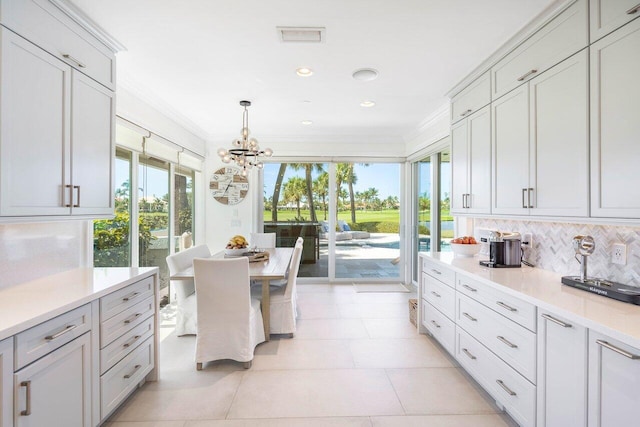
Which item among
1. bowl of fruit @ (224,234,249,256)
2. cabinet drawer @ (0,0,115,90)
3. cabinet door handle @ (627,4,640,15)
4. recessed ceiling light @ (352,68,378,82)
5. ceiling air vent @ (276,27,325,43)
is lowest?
bowl of fruit @ (224,234,249,256)

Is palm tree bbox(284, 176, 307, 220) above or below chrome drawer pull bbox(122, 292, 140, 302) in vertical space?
above

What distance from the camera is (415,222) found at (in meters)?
5.38

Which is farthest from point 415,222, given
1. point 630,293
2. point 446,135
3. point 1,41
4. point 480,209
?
point 1,41

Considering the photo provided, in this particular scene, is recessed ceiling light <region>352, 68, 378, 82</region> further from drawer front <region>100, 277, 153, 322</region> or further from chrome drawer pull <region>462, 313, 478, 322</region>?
drawer front <region>100, 277, 153, 322</region>

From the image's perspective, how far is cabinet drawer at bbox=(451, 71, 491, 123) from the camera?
264cm

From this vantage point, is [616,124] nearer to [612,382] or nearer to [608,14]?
[608,14]

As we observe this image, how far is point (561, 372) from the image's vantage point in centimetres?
154

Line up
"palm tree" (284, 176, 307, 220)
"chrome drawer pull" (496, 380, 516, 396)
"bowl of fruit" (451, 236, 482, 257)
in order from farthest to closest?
"palm tree" (284, 176, 307, 220), "bowl of fruit" (451, 236, 482, 257), "chrome drawer pull" (496, 380, 516, 396)

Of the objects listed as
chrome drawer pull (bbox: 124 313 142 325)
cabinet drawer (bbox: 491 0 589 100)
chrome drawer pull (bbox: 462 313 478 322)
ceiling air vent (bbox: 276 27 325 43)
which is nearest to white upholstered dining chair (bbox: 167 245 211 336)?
chrome drawer pull (bbox: 124 313 142 325)

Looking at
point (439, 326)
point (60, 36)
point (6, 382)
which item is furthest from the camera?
point (439, 326)

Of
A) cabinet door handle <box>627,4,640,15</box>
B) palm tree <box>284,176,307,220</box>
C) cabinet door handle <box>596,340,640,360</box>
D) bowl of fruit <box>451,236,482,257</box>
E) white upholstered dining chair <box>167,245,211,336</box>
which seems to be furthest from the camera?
palm tree <box>284,176,307,220</box>

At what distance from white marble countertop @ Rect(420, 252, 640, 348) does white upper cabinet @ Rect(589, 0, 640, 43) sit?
134 cm

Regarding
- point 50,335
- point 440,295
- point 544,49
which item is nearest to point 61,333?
point 50,335

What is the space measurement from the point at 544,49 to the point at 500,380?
6.87 feet
